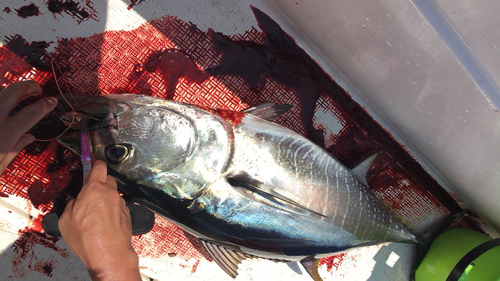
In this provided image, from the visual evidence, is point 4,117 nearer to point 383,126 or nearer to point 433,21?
point 433,21

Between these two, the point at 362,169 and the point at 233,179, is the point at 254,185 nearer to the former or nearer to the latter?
the point at 233,179

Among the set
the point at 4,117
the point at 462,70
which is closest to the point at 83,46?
the point at 4,117

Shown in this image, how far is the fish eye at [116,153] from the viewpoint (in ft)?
4.81

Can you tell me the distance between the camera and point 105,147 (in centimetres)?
147

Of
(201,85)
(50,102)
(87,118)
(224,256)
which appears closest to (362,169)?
(224,256)

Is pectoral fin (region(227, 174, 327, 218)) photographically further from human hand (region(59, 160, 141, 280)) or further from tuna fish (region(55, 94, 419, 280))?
human hand (region(59, 160, 141, 280))

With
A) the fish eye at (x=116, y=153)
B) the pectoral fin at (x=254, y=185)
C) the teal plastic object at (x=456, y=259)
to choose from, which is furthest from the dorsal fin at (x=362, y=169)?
the fish eye at (x=116, y=153)

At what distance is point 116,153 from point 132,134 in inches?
5.0

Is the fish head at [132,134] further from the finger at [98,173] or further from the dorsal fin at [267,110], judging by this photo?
the dorsal fin at [267,110]

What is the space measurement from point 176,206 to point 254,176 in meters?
0.48

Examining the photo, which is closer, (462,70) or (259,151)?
(462,70)

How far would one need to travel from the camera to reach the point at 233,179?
164cm

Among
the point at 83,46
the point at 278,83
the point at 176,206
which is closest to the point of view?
the point at 176,206

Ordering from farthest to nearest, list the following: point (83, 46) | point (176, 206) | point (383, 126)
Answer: point (383, 126)
point (83, 46)
point (176, 206)
